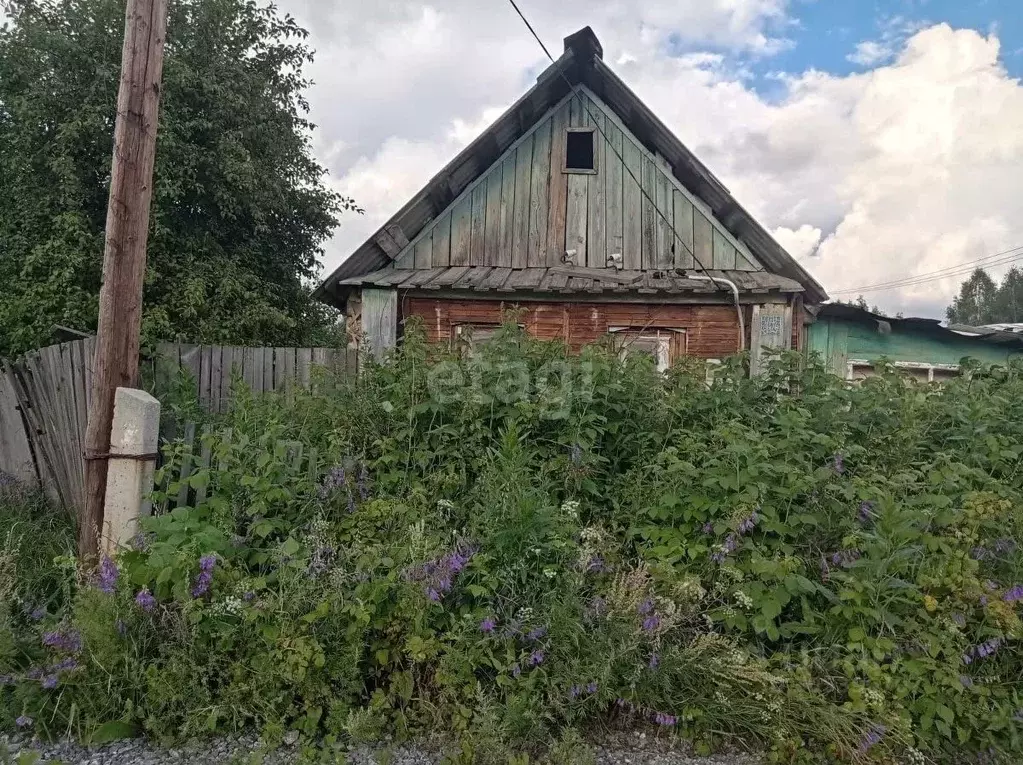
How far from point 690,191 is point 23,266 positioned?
10.2 metres

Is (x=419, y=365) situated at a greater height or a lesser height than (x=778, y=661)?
greater

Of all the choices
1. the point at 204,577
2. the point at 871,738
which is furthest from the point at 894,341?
the point at 204,577

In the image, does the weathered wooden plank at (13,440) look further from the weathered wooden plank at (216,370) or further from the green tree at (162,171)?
→ the green tree at (162,171)

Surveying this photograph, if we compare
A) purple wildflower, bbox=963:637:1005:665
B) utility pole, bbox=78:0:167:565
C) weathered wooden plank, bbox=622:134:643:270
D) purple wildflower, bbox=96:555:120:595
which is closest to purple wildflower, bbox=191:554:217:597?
purple wildflower, bbox=96:555:120:595

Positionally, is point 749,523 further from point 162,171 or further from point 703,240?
point 162,171

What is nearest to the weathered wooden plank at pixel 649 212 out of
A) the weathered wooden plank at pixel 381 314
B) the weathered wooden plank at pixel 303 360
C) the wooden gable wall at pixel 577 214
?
the wooden gable wall at pixel 577 214

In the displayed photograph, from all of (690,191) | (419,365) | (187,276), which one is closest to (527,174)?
(690,191)

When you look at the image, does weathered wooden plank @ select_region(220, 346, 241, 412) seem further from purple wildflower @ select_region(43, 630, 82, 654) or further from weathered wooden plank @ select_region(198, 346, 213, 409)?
purple wildflower @ select_region(43, 630, 82, 654)

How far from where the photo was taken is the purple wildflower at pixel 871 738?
97.3 inches

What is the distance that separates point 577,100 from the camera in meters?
8.18

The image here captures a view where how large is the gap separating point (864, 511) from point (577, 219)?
578 centimetres

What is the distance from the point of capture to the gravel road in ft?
8.18

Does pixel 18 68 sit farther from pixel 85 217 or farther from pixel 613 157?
pixel 613 157

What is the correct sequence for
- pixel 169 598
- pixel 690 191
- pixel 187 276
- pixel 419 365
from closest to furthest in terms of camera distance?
pixel 169 598, pixel 419 365, pixel 690 191, pixel 187 276
